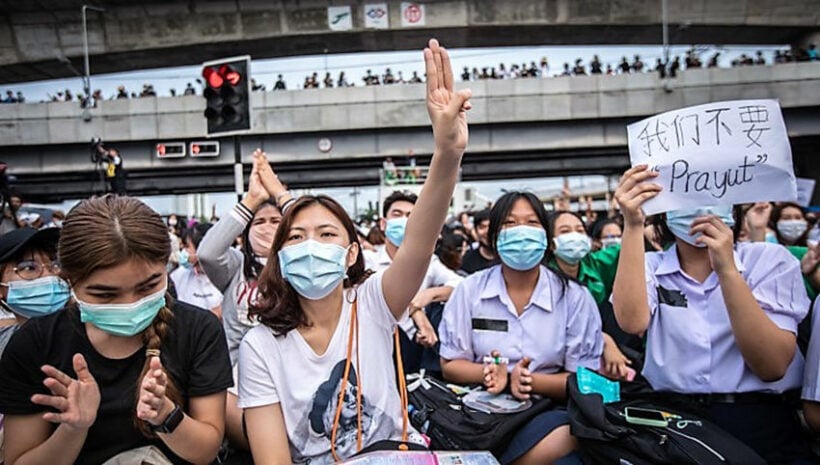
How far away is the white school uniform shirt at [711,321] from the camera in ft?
7.75

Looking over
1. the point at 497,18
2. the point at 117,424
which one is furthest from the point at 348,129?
the point at 117,424

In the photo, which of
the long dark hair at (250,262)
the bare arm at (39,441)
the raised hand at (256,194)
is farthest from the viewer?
the long dark hair at (250,262)

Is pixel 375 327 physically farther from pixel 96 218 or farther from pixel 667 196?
pixel 667 196

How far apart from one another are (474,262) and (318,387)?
10.5 feet

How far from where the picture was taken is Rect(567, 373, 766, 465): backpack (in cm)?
208

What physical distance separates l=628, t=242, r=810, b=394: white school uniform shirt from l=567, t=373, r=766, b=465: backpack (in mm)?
163

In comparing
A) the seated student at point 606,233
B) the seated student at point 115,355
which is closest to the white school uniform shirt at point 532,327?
the seated student at point 115,355

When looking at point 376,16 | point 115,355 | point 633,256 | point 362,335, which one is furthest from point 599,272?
point 376,16

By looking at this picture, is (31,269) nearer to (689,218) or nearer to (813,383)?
(689,218)

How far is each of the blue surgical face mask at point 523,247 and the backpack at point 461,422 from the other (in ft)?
2.43

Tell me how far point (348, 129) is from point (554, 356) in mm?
20226

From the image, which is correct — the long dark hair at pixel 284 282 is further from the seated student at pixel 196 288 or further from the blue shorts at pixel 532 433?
the seated student at pixel 196 288

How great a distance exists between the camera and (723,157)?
2229 mm

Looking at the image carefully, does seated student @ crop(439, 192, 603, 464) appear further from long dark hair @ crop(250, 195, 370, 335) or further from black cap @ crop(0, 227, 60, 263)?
black cap @ crop(0, 227, 60, 263)
